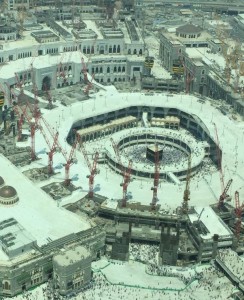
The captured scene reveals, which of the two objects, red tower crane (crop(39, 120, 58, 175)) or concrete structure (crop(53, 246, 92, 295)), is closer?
concrete structure (crop(53, 246, 92, 295))

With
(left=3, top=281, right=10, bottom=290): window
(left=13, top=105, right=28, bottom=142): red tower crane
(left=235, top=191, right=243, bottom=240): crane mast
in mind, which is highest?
(left=13, top=105, right=28, bottom=142): red tower crane

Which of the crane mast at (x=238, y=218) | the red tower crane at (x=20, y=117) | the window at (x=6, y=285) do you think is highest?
the red tower crane at (x=20, y=117)

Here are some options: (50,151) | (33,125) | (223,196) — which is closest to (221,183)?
(223,196)

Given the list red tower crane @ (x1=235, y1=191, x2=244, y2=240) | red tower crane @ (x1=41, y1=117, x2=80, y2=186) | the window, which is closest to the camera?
the window

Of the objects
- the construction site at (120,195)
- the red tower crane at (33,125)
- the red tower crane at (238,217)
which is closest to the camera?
the construction site at (120,195)

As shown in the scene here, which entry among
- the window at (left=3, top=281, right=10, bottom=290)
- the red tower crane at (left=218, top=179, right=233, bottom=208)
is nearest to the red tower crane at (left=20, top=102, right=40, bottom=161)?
the window at (left=3, top=281, right=10, bottom=290)

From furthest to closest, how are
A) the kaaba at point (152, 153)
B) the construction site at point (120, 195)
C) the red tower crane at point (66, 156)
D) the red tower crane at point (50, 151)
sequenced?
the kaaba at point (152, 153) < the red tower crane at point (50, 151) < the red tower crane at point (66, 156) < the construction site at point (120, 195)

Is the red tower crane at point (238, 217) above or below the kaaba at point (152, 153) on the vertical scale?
above

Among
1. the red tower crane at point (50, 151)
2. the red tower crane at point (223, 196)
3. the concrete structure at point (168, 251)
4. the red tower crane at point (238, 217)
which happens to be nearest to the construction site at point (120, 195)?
the concrete structure at point (168, 251)

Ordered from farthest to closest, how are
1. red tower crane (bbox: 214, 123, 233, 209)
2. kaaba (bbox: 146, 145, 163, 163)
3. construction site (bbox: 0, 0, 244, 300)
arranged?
kaaba (bbox: 146, 145, 163, 163)
red tower crane (bbox: 214, 123, 233, 209)
construction site (bbox: 0, 0, 244, 300)

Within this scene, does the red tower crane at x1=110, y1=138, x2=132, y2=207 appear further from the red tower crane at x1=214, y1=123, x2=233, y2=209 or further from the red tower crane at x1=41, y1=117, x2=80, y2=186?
the red tower crane at x1=214, y1=123, x2=233, y2=209

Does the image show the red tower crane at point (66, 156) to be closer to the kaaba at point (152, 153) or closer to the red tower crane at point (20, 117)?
the red tower crane at point (20, 117)

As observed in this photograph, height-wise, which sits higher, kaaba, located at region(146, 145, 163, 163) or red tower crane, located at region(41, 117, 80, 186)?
red tower crane, located at region(41, 117, 80, 186)
